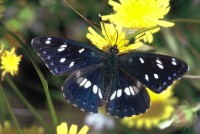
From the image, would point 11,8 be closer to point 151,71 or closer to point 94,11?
point 94,11

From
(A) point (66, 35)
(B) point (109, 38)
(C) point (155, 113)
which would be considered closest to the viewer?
(B) point (109, 38)

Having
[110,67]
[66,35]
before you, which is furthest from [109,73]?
[66,35]

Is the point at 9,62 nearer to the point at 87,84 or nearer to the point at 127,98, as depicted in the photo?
the point at 87,84

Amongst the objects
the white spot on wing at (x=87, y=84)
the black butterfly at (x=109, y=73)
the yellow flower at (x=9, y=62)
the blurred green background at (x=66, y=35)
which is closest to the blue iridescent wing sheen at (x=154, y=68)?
the black butterfly at (x=109, y=73)

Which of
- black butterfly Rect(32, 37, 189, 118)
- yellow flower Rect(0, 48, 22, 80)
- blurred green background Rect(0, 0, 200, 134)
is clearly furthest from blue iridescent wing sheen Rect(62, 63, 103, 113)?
blurred green background Rect(0, 0, 200, 134)

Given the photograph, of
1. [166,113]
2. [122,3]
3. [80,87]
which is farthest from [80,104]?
[166,113]

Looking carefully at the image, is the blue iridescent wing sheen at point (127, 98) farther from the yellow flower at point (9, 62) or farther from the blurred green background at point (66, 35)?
the blurred green background at point (66, 35)

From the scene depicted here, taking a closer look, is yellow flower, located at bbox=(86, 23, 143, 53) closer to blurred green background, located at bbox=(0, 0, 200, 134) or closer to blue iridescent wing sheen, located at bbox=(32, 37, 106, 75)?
blue iridescent wing sheen, located at bbox=(32, 37, 106, 75)
